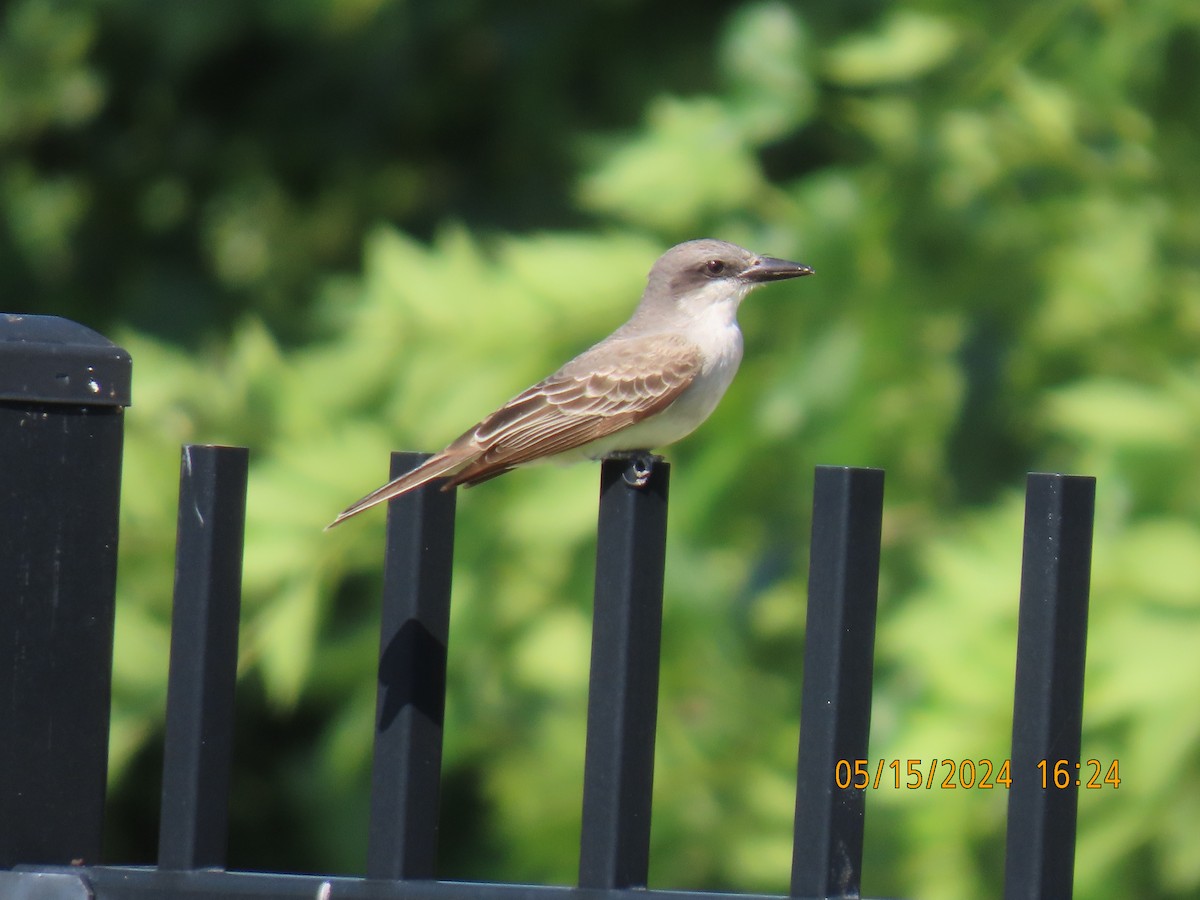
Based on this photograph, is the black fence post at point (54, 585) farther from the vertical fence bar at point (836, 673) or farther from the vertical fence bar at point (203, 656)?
the vertical fence bar at point (836, 673)

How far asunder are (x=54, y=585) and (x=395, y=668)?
558 millimetres

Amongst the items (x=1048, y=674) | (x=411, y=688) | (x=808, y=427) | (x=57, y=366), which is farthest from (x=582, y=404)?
(x=1048, y=674)

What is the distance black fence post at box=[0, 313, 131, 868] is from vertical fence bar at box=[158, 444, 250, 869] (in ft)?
0.42

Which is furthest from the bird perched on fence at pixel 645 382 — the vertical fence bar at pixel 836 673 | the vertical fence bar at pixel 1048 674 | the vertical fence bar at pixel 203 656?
the vertical fence bar at pixel 1048 674

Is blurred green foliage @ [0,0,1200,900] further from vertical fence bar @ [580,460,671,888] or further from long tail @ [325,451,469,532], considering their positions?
vertical fence bar @ [580,460,671,888]

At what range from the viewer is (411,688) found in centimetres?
231

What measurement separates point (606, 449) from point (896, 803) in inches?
55.2

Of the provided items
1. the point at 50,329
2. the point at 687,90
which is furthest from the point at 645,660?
the point at 687,90

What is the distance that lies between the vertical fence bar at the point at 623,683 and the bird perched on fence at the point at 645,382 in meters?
0.66

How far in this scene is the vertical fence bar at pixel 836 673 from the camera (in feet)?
6.94

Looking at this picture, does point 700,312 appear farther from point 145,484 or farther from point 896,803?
point 145,484

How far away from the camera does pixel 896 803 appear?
4172 mm
